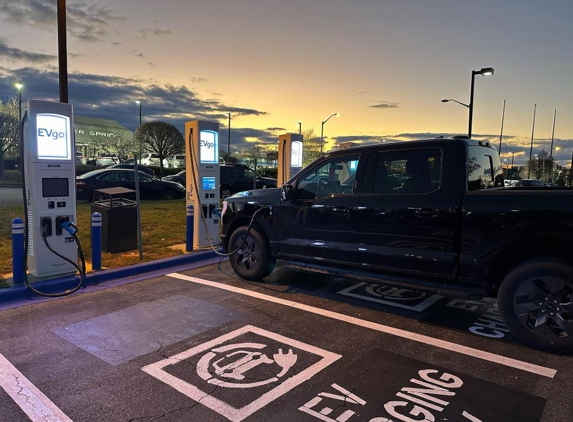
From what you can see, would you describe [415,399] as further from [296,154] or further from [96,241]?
[296,154]

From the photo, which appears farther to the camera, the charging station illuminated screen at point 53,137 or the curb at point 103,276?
the charging station illuminated screen at point 53,137

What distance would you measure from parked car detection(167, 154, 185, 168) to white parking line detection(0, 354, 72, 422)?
1796 inches

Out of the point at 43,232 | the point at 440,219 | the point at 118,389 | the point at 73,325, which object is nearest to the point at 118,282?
the point at 43,232

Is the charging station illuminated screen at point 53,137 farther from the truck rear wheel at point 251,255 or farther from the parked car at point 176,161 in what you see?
the parked car at point 176,161

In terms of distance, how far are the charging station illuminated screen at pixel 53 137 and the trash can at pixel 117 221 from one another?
70.7 inches

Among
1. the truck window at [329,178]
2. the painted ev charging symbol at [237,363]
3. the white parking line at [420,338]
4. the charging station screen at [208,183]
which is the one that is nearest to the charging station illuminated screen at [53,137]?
the charging station screen at [208,183]

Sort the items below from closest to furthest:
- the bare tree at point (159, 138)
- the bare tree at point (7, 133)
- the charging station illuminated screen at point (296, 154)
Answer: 1. the charging station illuminated screen at point (296, 154)
2. the bare tree at point (7, 133)
3. the bare tree at point (159, 138)

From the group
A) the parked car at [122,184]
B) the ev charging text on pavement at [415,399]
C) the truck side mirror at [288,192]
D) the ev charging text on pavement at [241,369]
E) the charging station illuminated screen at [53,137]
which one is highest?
the charging station illuminated screen at [53,137]

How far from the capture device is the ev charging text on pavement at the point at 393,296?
5328 millimetres

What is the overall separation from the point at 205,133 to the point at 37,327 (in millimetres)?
4918

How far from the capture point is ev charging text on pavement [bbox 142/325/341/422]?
3.12m

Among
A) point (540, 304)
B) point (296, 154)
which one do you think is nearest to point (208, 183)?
point (296, 154)

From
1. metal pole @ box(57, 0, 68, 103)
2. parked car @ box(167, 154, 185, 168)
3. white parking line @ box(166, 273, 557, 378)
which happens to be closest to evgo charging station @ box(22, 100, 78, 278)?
white parking line @ box(166, 273, 557, 378)

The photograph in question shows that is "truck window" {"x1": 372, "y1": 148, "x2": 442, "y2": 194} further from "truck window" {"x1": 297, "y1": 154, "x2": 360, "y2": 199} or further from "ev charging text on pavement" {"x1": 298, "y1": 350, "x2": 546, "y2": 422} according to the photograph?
"ev charging text on pavement" {"x1": 298, "y1": 350, "x2": 546, "y2": 422}
